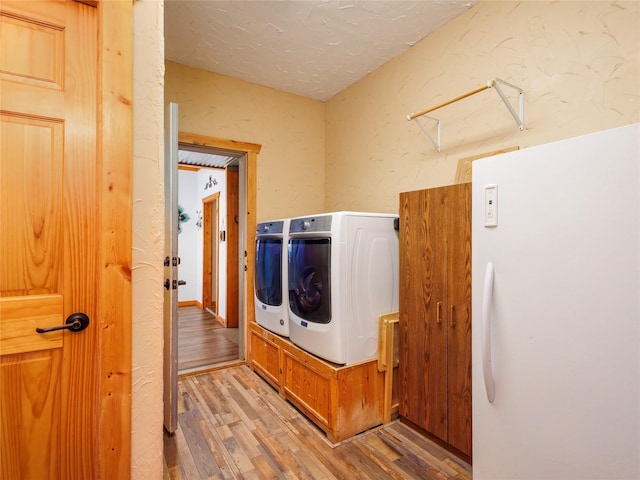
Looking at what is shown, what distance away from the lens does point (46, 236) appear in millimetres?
1066

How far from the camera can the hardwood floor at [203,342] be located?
321 centimetres

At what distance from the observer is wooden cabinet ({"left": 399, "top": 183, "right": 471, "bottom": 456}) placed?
172 cm

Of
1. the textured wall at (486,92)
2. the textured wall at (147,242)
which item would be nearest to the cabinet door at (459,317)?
the textured wall at (486,92)

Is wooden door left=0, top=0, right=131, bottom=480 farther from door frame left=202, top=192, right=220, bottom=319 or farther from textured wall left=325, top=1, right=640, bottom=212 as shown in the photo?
door frame left=202, top=192, right=220, bottom=319

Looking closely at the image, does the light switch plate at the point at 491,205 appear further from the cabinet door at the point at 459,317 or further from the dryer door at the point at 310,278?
the dryer door at the point at 310,278

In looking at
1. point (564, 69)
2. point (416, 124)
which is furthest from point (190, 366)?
point (564, 69)

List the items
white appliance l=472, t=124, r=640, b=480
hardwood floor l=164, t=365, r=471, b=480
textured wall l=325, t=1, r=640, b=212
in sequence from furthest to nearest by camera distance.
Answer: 1. hardwood floor l=164, t=365, r=471, b=480
2. textured wall l=325, t=1, r=640, b=212
3. white appliance l=472, t=124, r=640, b=480

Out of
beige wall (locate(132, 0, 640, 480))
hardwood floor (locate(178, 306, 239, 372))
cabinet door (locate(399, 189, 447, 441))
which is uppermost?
beige wall (locate(132, 0, 640, 480))

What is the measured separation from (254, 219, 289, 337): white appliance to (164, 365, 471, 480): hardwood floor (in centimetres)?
63

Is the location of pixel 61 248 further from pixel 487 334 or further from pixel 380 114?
pixel 380 114

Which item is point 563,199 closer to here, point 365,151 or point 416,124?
point 416,124

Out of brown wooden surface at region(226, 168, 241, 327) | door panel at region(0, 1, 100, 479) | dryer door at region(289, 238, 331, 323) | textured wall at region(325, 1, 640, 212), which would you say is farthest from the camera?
brown wooden surface at region(226, 168, 241, 327)

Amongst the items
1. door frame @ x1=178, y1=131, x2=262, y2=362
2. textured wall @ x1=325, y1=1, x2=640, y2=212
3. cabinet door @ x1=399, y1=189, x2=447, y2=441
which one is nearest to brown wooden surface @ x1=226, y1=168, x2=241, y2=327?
door frame @ x1=178, y1=131, x2=262, y2=362

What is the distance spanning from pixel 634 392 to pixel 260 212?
285 cm
